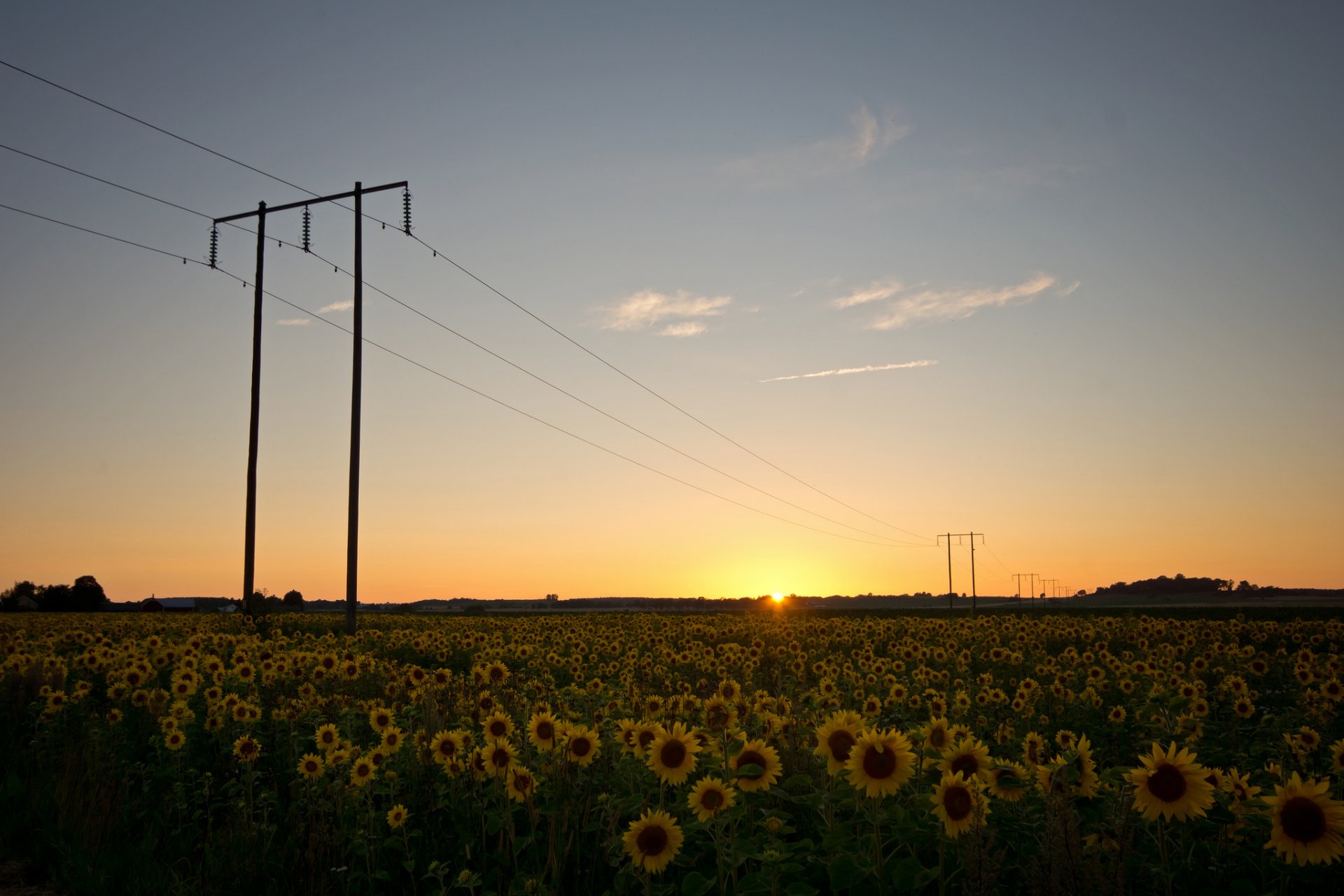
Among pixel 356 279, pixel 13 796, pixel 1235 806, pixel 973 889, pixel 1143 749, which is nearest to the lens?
pixel 973 889

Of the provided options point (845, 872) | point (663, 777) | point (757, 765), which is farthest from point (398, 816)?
point (845, 872)

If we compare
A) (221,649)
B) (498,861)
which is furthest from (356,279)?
(498,861)

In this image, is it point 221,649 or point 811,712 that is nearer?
point 811,712

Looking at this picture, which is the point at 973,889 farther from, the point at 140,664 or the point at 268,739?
the point at 140,664

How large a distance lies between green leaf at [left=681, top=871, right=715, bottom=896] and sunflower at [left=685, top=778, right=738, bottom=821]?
10.2 inches

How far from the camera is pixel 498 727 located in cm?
577

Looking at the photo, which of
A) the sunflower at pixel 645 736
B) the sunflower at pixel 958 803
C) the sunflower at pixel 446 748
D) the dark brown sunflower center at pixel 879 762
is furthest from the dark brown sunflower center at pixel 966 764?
the sunflower at pixel 446 748

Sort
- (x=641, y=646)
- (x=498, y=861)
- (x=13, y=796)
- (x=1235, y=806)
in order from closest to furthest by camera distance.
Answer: (x=1235, y=806)
(x=498, y=861)
(x=13, y=796)
(x=641, y=646)

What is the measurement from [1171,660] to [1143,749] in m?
6.93

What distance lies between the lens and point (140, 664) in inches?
439

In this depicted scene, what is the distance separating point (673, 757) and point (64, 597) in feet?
285

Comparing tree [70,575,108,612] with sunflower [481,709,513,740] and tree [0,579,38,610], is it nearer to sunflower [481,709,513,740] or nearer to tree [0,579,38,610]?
tree [0,579,38,610]

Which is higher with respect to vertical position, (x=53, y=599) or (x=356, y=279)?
(x=356, y=279)

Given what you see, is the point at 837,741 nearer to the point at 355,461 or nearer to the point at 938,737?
the point at 938,737
